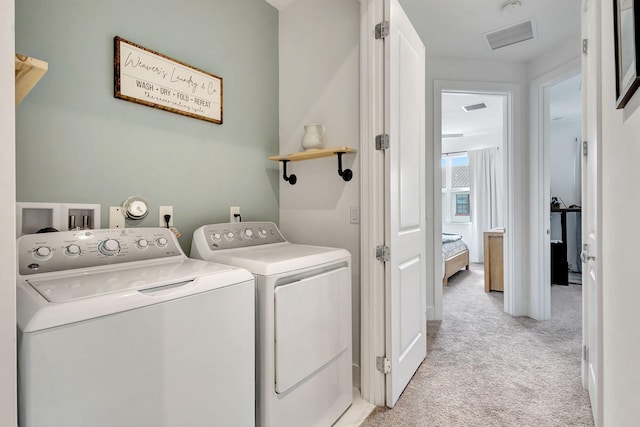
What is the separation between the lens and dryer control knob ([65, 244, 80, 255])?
118cm

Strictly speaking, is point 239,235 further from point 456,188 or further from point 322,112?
point 456,188

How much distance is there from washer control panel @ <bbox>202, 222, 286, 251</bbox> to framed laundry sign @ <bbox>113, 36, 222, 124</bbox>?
0.64m

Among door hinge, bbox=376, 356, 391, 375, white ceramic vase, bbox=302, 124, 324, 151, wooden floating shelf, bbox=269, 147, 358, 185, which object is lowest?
door hinge, bbox=376, 356, 391, 375

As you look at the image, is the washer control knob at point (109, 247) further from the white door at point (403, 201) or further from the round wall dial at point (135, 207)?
the white door at point (403, 201)

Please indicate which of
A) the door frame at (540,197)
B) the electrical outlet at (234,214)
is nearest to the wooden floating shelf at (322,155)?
the electrical outlet at (234,214)

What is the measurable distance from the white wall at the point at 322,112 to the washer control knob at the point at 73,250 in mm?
1288

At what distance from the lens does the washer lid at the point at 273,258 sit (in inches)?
52.0

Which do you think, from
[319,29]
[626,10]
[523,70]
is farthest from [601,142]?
[523,70]

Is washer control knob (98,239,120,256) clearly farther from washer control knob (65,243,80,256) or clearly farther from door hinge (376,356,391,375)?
door hinge (376,356,391,375)

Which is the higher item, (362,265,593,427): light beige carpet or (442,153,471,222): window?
(442,153,471,222): window

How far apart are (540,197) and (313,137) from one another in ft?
8.03

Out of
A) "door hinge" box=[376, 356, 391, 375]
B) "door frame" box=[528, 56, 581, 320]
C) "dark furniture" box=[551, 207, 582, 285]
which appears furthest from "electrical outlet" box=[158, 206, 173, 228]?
"dark furniture" box=[551, 207, 582, 285]

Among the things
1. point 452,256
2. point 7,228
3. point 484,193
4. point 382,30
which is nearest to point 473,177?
point 484,193

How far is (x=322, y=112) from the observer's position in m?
2.12
